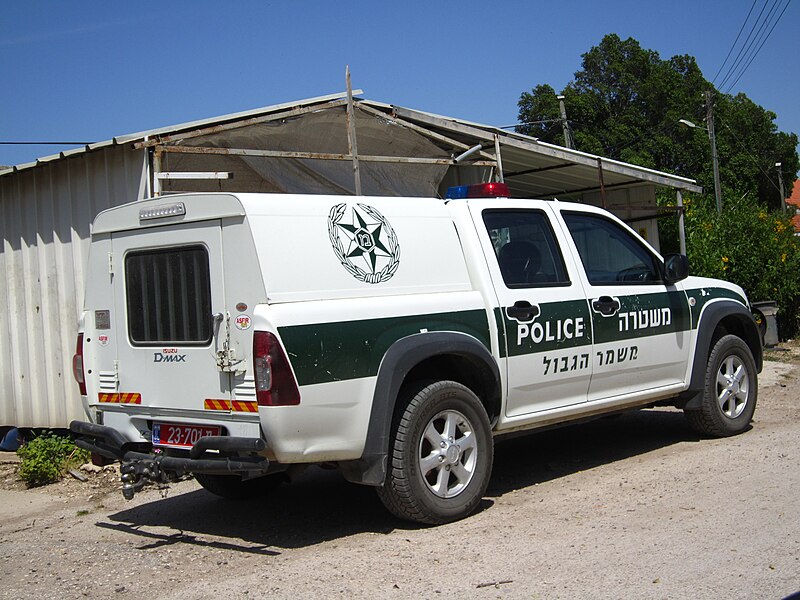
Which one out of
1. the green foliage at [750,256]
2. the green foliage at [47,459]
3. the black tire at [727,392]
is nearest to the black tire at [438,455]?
the black tire at [727,392]

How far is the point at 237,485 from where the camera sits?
6.40 m

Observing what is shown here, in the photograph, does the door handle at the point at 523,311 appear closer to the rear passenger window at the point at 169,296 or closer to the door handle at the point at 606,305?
the door handle at the point at 606,305

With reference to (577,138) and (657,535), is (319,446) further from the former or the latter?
(577,138)

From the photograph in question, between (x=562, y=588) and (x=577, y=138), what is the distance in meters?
36.0

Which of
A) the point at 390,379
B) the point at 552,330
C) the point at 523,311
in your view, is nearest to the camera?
the point at 390,379

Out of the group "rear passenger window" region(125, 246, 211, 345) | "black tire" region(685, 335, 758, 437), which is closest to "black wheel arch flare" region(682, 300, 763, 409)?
"black tire" region(685, 335, 758, 437)

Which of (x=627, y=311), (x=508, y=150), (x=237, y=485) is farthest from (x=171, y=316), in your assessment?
(x=508, y=150)

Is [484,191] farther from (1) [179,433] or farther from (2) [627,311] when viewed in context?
(1) [179,433]

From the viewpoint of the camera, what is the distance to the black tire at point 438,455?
5184 mm

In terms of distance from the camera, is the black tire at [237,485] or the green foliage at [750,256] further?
the green foliage at [750,256]

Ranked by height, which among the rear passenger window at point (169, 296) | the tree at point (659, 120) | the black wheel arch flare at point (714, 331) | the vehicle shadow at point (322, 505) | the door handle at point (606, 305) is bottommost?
the vehicle shadow at point (322, 505)

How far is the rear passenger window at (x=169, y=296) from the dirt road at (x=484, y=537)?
4.15 ft

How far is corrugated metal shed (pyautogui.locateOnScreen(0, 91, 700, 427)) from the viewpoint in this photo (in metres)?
8.34

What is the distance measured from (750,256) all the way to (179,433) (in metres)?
13.0
